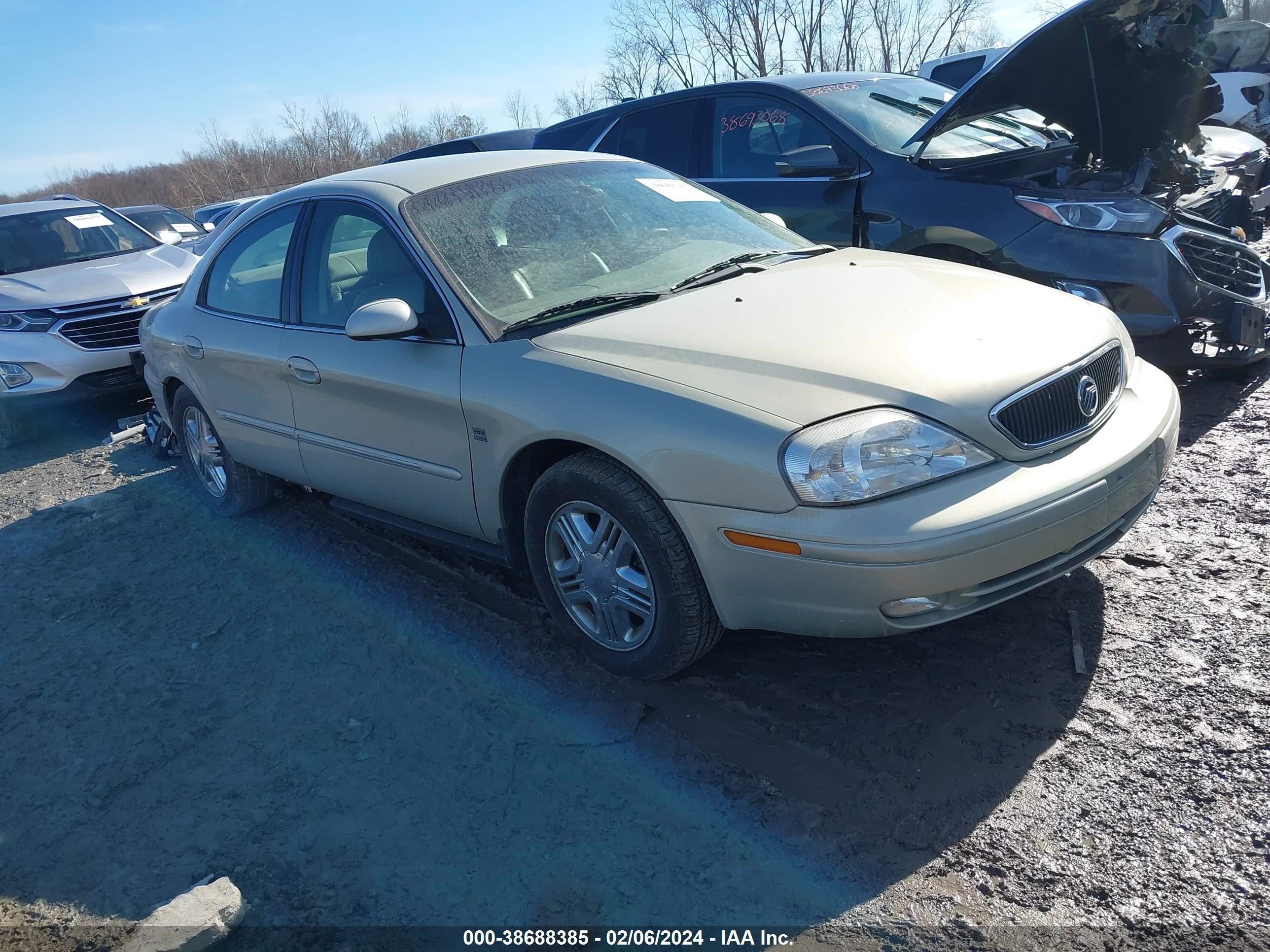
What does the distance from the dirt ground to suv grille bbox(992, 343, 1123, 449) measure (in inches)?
28.2

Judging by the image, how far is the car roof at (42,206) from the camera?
877 centimetres

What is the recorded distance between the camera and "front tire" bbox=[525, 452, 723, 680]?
9.49 feet

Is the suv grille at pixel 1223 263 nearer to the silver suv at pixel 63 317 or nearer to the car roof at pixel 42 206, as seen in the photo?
the silver suv at pixel 63 317

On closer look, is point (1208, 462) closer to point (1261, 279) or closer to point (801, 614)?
point (1261, 279)

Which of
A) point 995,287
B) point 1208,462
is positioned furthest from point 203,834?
point 1208,462

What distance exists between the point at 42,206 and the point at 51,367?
8.16 feet

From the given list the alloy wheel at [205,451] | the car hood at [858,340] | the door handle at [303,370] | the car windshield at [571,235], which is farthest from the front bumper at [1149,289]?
the alloy wheel at [205,451]

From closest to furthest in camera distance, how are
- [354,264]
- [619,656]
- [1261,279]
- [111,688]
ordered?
1. [619,656]
2. [111,688]
3. [354,264]
4. [1261,279]

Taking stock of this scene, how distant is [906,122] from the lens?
5.93 meters

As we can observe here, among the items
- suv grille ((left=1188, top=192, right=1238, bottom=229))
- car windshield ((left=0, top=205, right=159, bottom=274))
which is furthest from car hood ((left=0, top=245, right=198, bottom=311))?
suv grille ((left=1188, top=192, right=1238, bottom=229))

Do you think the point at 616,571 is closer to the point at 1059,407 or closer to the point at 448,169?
the point at 1059,407

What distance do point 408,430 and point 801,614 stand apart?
1.71 metres

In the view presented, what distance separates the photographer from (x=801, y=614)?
2.71 metres

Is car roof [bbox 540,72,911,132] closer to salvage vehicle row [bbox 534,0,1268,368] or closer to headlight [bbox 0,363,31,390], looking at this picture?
salvage vehicle row [bbox 534,0,1268,368]
